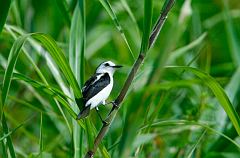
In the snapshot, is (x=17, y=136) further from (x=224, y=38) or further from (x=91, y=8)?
(x=224, y=38)

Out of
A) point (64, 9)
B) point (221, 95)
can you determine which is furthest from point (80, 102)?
point (64, 9)

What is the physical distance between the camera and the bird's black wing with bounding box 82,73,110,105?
70.8 inches

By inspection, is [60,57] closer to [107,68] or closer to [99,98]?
[99,98]

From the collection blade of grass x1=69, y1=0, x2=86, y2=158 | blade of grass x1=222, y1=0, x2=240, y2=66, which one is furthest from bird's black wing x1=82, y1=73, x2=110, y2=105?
blade of grass x1=222, y1=0, x2=240, y2=66

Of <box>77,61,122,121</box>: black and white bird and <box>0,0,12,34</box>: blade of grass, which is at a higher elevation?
<box>0,0,12,34</box>: blade of grass

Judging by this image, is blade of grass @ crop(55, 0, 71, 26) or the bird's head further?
blade of grass @ crop(55, 0, 71, 26)

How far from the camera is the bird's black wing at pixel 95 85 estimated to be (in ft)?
5.90

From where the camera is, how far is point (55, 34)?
3832 mm

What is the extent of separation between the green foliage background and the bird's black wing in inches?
1.5

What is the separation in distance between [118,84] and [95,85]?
5.16 feet

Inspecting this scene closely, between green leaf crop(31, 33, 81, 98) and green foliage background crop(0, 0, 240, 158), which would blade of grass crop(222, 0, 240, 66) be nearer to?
green foliage background crop(0, 0, 240, 158)

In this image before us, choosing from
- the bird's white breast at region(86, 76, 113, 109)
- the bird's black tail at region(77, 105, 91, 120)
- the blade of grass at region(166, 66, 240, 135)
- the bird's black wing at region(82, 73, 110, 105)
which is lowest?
the blade of grass at region(166, 66, 240, 135)

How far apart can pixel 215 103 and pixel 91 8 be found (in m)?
1.13

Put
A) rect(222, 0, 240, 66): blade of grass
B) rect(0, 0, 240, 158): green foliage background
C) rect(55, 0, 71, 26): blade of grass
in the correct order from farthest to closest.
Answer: rect(222, 0, 240, 66): blade of grass
rect(55, 0, 71, 26): blade of grass
rect(0, 0, 240, 158): green foliage background
